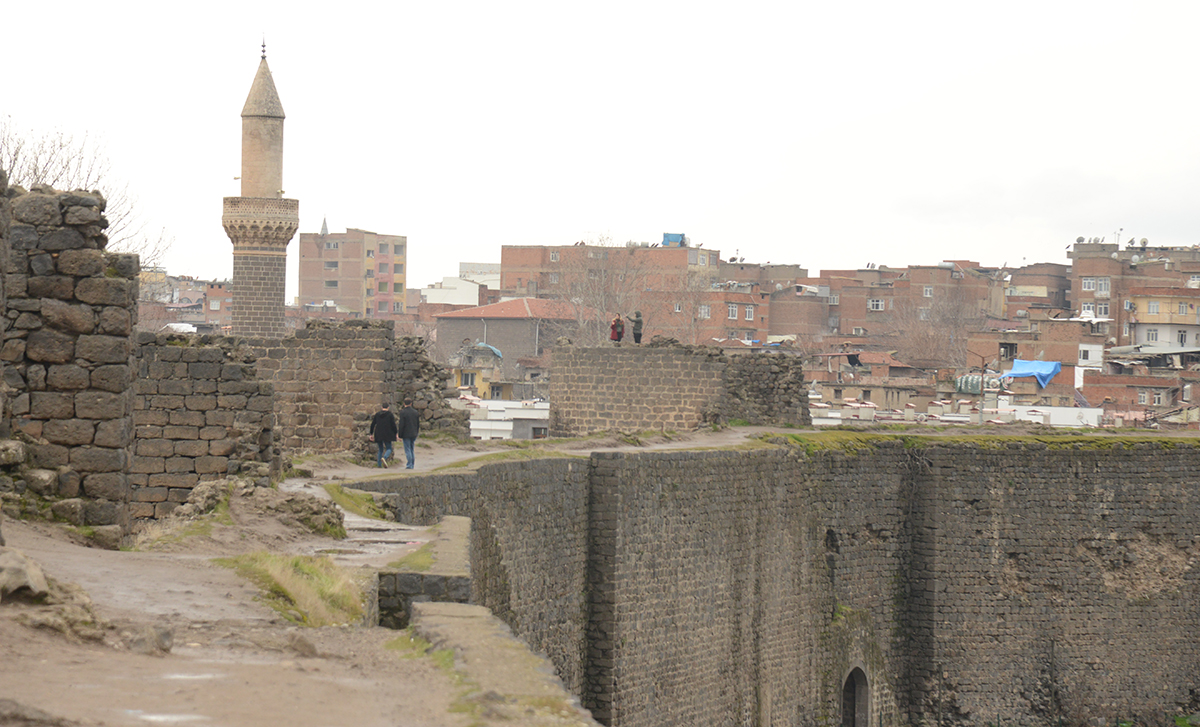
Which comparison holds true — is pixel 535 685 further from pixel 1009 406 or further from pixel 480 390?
pixel 480 390

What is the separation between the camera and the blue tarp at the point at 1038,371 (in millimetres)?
61094

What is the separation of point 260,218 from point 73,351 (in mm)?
36972

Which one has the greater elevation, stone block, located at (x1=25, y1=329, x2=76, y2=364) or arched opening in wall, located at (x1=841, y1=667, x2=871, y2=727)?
stone block, located at (x1=25, y1=329, x2=76, y2=364)

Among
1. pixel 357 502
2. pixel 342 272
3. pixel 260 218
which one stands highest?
pixel 342 272

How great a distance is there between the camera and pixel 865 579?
88.7 ft

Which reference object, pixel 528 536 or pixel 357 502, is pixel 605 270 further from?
pixel 357 502

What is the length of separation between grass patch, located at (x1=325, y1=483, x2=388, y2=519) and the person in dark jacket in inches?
168

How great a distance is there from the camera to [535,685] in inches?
228

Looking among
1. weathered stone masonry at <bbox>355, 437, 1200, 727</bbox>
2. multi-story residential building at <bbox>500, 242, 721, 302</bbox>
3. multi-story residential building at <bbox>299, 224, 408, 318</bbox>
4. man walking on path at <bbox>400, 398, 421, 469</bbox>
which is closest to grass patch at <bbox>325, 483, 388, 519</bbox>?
weathered stone masonry at <bbox>355, 437, 1200, 727</bbox>

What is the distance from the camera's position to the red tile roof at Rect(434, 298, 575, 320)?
7284 centimetres

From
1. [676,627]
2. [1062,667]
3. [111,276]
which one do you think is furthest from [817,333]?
[111,276]

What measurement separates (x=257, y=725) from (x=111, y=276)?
6001 mm

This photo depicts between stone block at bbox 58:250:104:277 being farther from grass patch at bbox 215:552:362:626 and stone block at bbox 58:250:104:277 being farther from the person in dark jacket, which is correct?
the person in dark jacket

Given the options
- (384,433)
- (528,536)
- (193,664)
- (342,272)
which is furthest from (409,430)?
(342,272)
